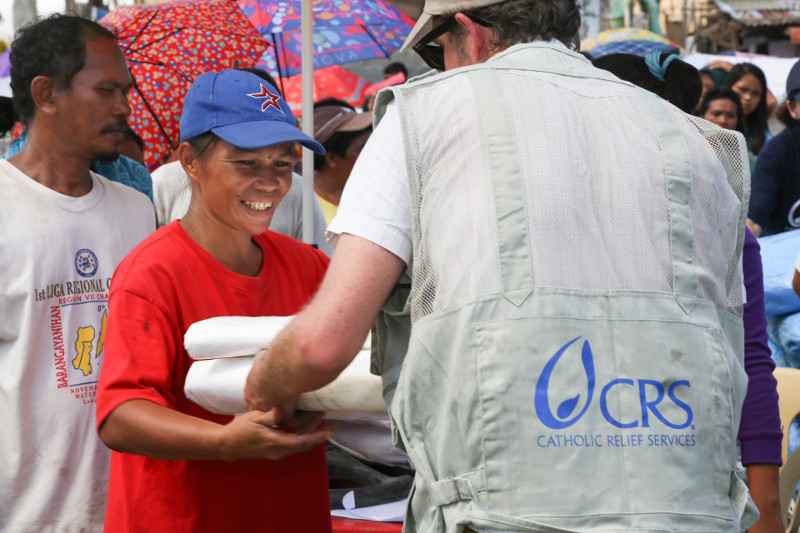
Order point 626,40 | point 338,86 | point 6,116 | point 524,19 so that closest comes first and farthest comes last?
1. point 524,19
2. point 6,116
3. point 338,86
4. point 626,40

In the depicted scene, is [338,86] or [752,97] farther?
[338,86]

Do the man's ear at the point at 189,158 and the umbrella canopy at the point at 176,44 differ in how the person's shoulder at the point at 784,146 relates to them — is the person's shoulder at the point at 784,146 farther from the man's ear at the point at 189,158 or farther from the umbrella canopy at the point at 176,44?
the man's ear at the point at 189,158

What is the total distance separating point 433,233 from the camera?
1345mm

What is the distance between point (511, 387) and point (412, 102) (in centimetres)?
47

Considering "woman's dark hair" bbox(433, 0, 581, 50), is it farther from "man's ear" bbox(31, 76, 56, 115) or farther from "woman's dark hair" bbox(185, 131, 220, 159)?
"man's ear" bbox(31, 76, 56, 115)

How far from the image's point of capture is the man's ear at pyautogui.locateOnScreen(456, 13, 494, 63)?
60.6 inches

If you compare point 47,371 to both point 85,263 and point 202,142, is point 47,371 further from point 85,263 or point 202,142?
point 202,142

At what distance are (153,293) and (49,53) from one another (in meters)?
1.32

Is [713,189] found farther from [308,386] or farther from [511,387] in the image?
[308,386]

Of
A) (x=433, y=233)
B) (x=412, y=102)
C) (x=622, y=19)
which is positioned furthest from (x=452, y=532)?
(x=622, y=19)

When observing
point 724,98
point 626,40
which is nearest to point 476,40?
point 724,98

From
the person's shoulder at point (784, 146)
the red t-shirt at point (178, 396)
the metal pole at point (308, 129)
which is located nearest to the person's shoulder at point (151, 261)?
the red t-shirt at point (178, 396)

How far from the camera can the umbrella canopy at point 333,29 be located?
5.00 meters

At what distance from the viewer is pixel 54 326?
2365mm
